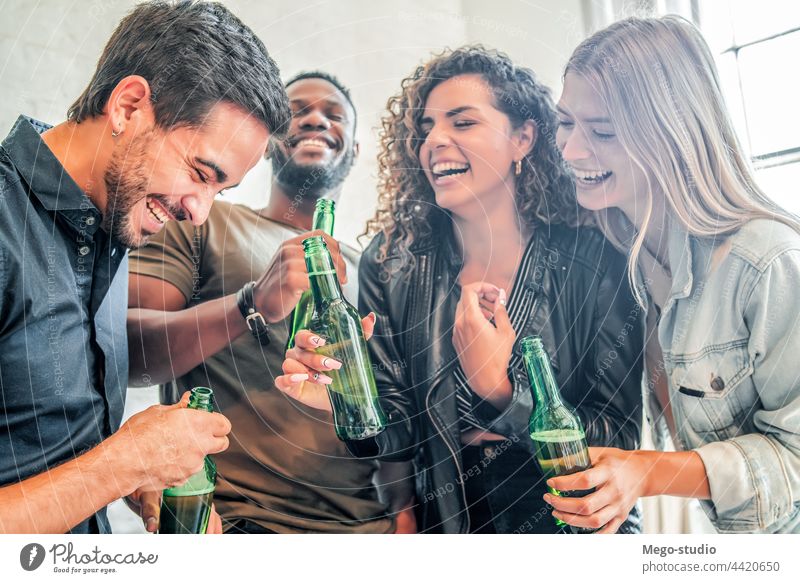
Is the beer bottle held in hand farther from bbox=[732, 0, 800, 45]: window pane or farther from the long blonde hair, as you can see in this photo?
bbox=[732, 0, 800, 45]: window pane

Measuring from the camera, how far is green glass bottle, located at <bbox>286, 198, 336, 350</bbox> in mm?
799

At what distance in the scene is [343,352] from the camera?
0.78 metres

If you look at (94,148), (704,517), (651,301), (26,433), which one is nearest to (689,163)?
(651,301)

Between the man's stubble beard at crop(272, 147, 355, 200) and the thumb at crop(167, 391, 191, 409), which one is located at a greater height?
the man's stubble beard at crop(272, 147, 355, 200)

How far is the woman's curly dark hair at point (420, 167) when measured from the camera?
79 cm

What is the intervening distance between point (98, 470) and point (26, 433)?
0.10 m

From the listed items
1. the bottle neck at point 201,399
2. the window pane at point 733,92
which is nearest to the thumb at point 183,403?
the bottle neck at point 201,399

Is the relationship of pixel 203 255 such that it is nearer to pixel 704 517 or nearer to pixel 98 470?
pixel 98 470

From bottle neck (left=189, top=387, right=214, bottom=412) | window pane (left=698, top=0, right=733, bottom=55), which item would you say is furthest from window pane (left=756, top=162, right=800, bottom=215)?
bottle neck (left=189, top=387, right=214, bottom=412)

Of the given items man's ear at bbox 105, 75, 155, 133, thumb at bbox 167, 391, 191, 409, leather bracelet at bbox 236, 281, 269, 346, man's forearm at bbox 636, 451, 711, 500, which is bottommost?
man's forearm at bbox 636, 451, 711, 500

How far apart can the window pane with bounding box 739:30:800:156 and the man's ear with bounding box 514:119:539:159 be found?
282mm

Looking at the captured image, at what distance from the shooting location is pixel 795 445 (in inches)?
28.3

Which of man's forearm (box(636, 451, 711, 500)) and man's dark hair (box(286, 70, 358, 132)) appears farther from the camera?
man's dark hair (box(286, 70, 358, 132))

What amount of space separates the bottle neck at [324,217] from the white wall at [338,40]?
17 mm
